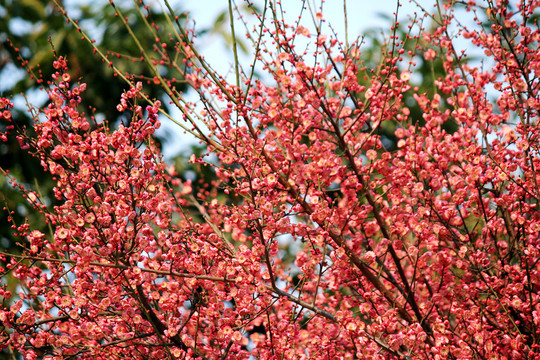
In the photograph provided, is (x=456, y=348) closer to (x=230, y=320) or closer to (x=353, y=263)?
(x=353, y=263)

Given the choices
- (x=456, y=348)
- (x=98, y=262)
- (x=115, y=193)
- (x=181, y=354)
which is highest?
(x=115, y=193)

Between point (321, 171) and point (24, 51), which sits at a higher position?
point (24, 51)

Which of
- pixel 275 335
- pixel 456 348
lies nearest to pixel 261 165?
pixel 275 335

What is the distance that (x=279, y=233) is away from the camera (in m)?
3.08

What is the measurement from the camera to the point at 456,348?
2.99m

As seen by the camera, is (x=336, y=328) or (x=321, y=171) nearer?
(x=321, y=171)

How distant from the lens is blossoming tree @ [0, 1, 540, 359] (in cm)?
284

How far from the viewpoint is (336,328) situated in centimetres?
327

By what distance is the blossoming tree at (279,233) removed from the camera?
2840 millimetres

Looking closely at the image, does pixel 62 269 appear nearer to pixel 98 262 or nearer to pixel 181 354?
pixel 98 262

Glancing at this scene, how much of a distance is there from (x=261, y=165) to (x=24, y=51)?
1046cm

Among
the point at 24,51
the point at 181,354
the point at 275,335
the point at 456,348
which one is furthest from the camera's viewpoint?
the point at 24,51

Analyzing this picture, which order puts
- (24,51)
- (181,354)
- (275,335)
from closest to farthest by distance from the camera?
(181,354)
(275,335)
(24,51)

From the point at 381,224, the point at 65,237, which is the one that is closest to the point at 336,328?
the point at 381,224
